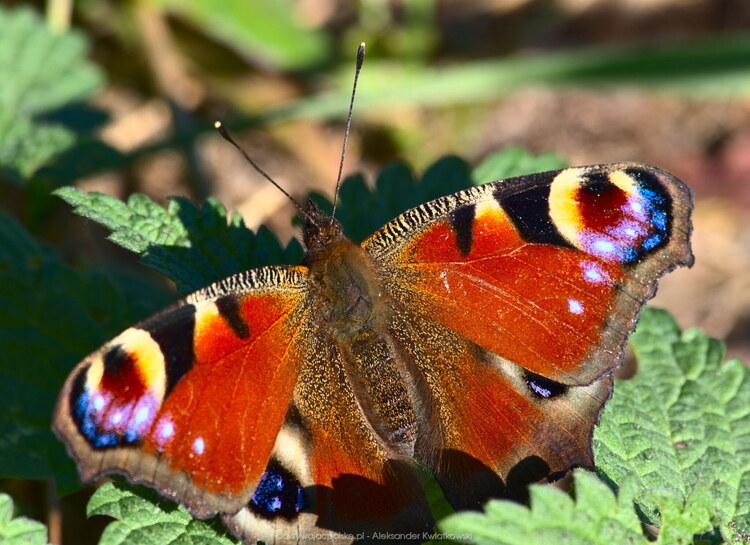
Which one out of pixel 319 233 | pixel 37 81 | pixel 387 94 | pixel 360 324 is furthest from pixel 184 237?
pixel 387 94

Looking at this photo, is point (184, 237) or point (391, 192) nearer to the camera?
point (184, 237)

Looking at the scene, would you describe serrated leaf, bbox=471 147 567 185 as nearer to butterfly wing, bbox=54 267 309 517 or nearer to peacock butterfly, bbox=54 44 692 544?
peacock butterfly, bbox=54 44 692 544

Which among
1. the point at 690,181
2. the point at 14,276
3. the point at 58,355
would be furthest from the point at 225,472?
the point at 690,181

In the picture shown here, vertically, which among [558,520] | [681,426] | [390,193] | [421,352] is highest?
[390,193]

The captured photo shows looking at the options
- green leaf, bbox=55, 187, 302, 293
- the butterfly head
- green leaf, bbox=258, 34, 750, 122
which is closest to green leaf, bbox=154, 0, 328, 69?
green leaf, bbox=258, 34, 750, 122

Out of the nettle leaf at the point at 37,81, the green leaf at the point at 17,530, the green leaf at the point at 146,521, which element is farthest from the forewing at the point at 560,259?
the nettle leaf at the point at 37,81

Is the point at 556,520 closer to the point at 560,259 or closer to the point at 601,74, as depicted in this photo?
the point at 560,259
